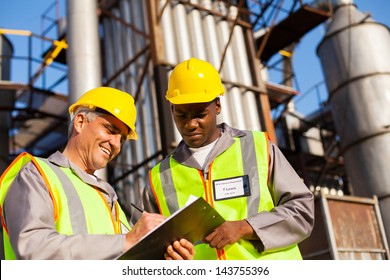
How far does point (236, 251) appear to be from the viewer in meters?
2.90

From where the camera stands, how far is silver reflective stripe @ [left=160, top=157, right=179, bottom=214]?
10.6ft

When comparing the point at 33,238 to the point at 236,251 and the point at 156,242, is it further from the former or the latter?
the point at 236,251

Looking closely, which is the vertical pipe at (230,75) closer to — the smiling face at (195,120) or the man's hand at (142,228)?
the smiling face at (195,120)

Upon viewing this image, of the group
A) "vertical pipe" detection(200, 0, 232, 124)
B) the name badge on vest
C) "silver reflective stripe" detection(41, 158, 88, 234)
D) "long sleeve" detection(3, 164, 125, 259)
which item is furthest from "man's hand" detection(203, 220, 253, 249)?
"vertical pipe" detection(200, 0, 232, 124)

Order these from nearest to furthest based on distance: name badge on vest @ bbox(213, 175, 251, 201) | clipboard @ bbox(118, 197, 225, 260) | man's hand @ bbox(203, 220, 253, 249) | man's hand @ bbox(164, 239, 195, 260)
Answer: clipboard @ bbox(118, 197, 225, 260), man's hand @ bbox(164, 239, 195, 260), man's hand @ bbox(203, 220, 253, 249), name badge on vest @ bbox(213, 175, 251, 201)

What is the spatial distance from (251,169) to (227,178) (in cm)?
16

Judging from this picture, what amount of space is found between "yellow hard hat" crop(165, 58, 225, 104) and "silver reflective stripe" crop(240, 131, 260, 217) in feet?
1.24

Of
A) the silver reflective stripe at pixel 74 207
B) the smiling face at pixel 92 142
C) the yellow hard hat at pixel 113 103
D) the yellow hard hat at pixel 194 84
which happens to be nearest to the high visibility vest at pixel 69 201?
the silver reflective stripe at pixel 74 207

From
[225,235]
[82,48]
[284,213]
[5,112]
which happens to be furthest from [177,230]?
[5,112]

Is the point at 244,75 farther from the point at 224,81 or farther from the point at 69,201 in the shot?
the point at 69,201

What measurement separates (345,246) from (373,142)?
4.40m

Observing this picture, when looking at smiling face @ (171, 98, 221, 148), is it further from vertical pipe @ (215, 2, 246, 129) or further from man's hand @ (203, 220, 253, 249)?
vertical pipe @ (215, 2, 246, 129)

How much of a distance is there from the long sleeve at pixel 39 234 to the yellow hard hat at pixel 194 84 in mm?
1196
